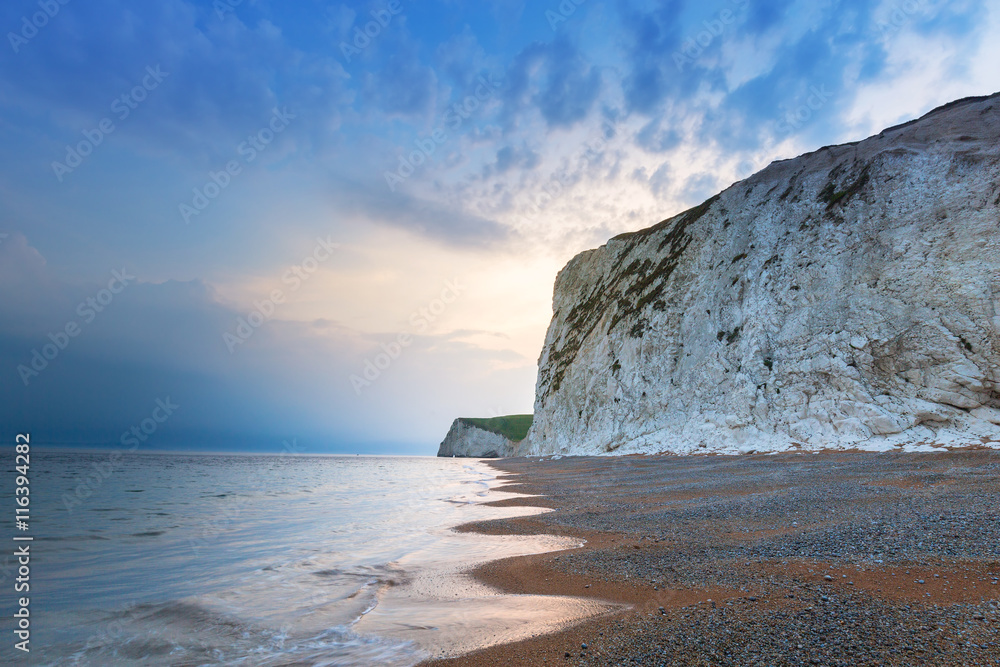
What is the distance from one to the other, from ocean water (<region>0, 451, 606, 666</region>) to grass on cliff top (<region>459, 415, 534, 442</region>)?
8535cm

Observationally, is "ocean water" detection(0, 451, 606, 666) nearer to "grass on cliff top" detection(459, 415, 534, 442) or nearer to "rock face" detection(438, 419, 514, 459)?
"rock face" detection(438, 419, 514, 459)

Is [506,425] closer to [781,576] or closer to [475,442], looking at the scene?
[475,442]

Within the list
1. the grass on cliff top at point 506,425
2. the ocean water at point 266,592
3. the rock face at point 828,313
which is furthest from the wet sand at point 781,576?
the grass on cliff top at point 506,425

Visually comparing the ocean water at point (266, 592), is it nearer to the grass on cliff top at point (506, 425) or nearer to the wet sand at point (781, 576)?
the wet sand at point (781, 576)

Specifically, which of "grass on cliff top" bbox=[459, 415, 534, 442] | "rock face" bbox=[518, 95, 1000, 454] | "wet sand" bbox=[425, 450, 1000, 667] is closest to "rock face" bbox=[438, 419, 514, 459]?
"grass on cliff top" bbox=[459, 415, 534, 442]

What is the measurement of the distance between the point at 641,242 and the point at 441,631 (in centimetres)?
4545

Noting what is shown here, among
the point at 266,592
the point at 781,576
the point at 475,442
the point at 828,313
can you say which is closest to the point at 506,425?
the point at 475,442

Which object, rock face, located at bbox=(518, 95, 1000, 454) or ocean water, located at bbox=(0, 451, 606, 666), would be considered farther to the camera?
rock face, located at bbox=(518, 95, 1000, 454)

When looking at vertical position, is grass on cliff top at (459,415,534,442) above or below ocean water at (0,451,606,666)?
above

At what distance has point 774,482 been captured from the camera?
461 inches

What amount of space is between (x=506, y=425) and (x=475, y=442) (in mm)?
8047

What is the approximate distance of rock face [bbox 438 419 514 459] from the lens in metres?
96.2

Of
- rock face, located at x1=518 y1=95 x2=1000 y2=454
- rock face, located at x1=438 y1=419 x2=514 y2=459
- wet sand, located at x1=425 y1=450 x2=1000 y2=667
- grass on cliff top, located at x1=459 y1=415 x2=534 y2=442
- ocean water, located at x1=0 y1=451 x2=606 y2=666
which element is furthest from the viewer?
rock face, located at x1=438 y1=419 x2=514 y2=459

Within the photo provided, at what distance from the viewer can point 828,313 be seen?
24.6m
